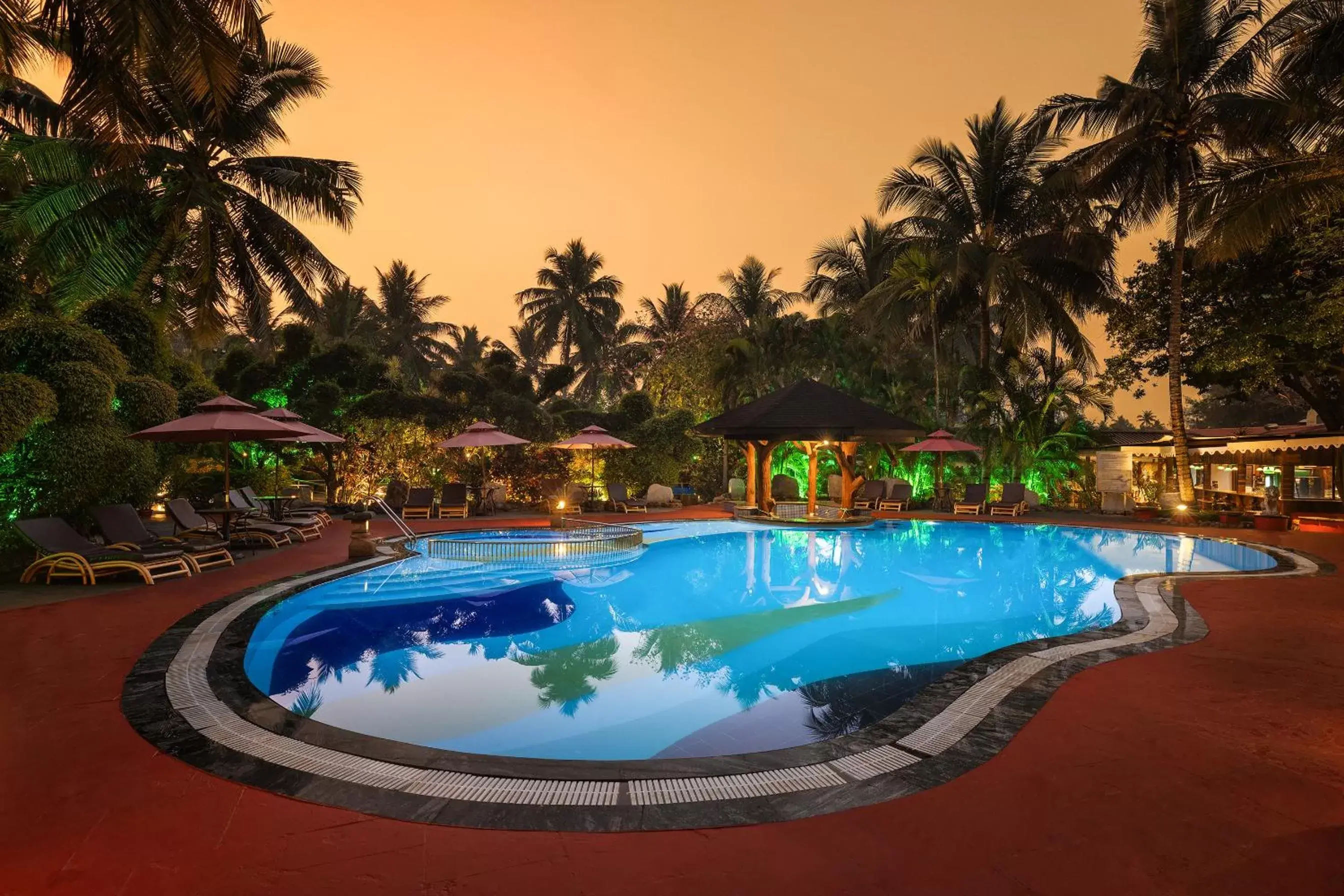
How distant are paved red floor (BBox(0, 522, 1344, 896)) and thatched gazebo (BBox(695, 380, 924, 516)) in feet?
41.7

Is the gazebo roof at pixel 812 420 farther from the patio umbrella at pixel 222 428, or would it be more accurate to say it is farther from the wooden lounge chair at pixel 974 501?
the patio umbrella at pixel 222 428

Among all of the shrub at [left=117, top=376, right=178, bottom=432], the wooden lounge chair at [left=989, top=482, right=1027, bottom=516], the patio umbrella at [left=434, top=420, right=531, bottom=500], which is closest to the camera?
the shrub at [left=117, top=376, right=178, bottom=432]

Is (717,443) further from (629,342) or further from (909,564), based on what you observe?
(629,342)

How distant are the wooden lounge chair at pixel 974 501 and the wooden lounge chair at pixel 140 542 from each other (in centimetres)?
1814

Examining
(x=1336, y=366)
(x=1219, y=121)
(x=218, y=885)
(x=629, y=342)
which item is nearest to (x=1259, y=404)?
(x=1336, y=366)

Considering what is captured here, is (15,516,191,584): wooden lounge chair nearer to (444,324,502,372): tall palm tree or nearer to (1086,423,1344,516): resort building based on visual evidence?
(1086,423,1344,516): resort building

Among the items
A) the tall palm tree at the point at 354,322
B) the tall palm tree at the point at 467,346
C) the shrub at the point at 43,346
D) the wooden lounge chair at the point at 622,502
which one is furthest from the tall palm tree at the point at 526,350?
the shrub at the point at 43,346

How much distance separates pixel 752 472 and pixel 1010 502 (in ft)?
25.0

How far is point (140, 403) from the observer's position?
35.7ft

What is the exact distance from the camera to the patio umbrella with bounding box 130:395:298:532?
10.1 metres

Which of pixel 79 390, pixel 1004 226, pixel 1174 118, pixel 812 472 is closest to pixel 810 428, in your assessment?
pixel 812 472

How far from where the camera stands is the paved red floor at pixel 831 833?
2600 millimetres

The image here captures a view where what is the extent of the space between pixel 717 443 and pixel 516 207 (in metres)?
→ 11.9

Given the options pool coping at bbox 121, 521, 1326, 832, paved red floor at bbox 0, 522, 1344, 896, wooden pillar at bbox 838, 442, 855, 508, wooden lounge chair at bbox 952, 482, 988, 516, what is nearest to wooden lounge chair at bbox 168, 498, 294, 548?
pool coping at bbox 121, 521, 1326, 832
